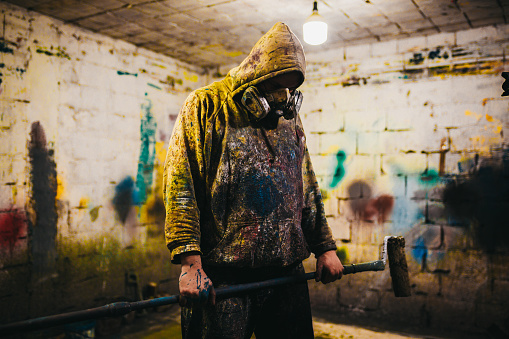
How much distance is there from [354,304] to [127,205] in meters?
2.87

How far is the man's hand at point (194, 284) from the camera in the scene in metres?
1.43

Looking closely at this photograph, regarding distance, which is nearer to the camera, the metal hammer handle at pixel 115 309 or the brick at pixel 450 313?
the metal hammer handle at pixel 115 309

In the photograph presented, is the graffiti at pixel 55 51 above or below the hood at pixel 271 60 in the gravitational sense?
above

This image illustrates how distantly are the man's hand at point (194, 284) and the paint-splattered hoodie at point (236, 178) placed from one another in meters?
0.05

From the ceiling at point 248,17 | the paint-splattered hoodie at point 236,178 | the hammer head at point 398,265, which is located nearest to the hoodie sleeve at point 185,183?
the paint-splattered hoodie at point 236,178

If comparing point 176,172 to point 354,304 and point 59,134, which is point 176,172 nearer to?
point 59,134

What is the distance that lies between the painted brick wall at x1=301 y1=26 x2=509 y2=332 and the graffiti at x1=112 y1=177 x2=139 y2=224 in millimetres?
2238

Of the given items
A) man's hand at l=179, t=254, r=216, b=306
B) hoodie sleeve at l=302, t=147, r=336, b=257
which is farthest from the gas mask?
man's hand at l=179, t=254, r=216, b=306

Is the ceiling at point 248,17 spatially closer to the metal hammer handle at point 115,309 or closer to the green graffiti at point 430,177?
the green graffiti at point 430,177

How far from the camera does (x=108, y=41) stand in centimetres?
438

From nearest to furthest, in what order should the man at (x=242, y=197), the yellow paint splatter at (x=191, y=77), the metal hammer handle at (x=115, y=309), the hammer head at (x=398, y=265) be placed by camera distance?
the metal hammer handle at (x=115, y=309) < the man at (x=242, y=197) < the hammer head at (x=398, y=265) < the yellow paint splatter at (x=191, y=77)

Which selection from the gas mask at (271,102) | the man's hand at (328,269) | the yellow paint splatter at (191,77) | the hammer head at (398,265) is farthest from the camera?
the yellow paint splatter at (191,77)

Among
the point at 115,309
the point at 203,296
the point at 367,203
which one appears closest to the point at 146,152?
the point at 367,203

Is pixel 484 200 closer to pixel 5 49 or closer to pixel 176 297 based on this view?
pixel 176 297
